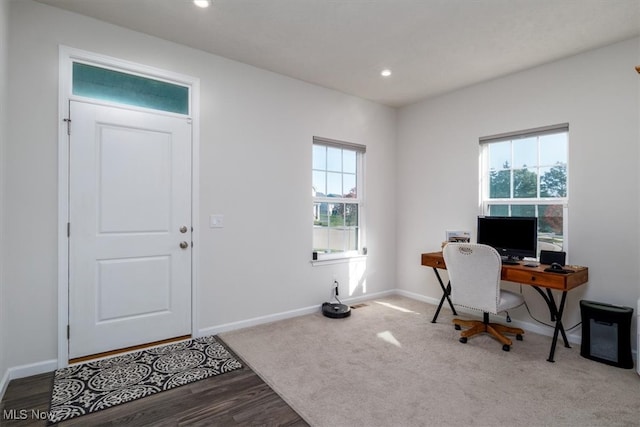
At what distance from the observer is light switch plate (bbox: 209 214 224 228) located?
313cm

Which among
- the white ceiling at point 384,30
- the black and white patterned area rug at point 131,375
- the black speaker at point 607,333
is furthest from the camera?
the black speaker at point 607,333

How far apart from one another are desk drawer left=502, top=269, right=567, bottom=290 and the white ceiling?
2008 millimetres

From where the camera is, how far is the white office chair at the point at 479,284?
2826 mm

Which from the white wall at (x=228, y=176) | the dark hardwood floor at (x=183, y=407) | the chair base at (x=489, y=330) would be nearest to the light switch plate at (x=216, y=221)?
the white wall at (x=228, y=176)

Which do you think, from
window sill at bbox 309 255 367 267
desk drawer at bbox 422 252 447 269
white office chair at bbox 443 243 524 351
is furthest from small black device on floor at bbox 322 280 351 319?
white office chair at bbox 443 243 524 351

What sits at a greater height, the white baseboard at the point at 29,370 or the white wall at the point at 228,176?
the white wall at the point at 228,176

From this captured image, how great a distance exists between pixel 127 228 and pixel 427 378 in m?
2.67

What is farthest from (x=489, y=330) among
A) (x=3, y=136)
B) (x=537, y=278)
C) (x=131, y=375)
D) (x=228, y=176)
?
(x=3, y=136)

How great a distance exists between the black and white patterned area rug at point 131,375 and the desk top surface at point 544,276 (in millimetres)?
2490

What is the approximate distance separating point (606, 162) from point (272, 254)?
3.26 metres

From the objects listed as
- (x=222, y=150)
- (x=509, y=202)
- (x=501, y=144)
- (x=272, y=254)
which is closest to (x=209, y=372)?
(x=272, y=254)

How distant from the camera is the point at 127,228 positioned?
2.74m

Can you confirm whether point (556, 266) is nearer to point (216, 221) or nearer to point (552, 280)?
point (552, 280)

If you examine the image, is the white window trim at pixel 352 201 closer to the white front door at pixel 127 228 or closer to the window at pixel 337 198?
the window at pixel 337 198
